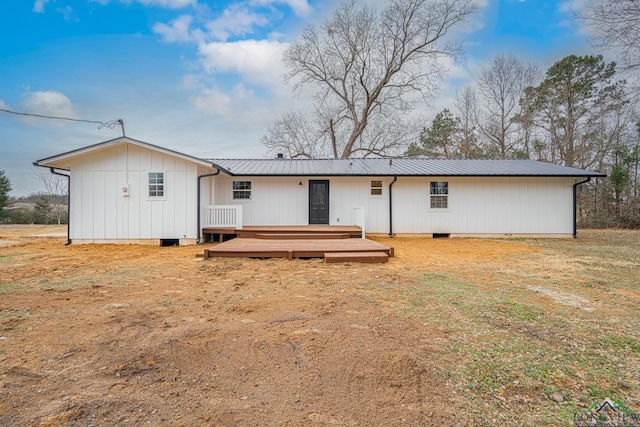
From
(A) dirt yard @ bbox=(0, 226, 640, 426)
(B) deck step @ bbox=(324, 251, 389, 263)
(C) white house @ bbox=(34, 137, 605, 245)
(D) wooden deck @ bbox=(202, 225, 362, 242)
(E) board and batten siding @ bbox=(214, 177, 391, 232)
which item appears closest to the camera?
(A) dirt yard @ bbox=(0, 226, 640, 426)

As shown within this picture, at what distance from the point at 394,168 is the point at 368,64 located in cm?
1268

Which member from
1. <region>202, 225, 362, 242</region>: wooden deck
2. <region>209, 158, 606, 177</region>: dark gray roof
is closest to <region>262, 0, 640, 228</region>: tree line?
<region>209, 158, 606, 177</region>: dark gray roof

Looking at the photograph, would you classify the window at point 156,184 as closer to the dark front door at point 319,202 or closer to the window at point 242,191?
the window at point 242,191

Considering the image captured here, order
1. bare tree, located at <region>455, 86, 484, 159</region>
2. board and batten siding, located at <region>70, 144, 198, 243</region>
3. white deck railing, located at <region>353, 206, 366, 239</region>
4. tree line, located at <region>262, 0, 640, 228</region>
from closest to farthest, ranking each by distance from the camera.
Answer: board and batten siding, located at <region>70, 144, 198, 243</region>
white deck railing, located at <region>353, 206, 366, 239</region>
tree line, located at <region>262, 0, 640, 228</region>
bare tree, located at <region>455, 86, 484, 159</region>

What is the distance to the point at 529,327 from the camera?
9.89 ft

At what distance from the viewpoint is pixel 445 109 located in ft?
75.4

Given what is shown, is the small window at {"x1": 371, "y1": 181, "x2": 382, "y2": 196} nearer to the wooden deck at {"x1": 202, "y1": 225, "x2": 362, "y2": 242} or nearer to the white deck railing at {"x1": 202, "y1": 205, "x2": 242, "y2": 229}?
the wooden deck at {"x1": 202, "y1": 225, "x2": 362, "y2": 242}

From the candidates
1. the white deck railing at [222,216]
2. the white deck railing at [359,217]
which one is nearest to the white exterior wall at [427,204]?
the white deck railing at [359,217]

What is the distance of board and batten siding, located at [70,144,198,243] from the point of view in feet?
32.2

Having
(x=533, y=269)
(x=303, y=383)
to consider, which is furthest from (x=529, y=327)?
(x=533, y=269)

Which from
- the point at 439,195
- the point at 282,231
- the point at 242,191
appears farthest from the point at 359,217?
the point at 242,191

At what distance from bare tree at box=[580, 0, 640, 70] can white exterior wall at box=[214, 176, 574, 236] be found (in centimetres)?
430

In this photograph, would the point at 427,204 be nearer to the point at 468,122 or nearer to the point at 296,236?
the point at 296,236

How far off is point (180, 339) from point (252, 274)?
→ 9.68 feet
